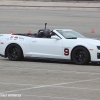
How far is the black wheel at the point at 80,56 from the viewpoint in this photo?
14.7 metres

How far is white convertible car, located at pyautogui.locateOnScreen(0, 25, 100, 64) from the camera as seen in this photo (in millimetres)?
14719

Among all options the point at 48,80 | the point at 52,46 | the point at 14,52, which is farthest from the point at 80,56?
the point at 48,80

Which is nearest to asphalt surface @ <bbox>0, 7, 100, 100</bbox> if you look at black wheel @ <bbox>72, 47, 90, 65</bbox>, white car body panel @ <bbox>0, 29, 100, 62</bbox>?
black wheel @ <bbox>72, 47, 90, 65</bbox>

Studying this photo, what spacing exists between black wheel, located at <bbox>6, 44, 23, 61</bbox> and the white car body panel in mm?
136

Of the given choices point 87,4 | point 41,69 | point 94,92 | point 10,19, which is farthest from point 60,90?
point 87,4

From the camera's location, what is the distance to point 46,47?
1555 centimetres

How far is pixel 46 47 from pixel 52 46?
252mm

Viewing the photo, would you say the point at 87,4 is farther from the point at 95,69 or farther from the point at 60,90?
the point at 60,90

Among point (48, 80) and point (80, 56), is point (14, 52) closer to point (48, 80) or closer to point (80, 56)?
point (80, 56)

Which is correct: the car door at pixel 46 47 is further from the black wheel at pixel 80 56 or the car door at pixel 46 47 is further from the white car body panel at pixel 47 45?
the black wheel at pixel 80 56

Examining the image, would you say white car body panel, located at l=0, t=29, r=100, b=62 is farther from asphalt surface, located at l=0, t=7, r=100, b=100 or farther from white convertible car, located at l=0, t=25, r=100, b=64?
asphalt surface, located at l=0, t=7, r=100, b=100

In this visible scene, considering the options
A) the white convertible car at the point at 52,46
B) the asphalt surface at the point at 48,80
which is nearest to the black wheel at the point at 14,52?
the white convertible car at the point at 52,46

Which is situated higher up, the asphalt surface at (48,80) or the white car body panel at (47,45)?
the white car body panel at (47,45)

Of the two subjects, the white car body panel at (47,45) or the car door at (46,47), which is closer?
the white car body panel at (47,45)
